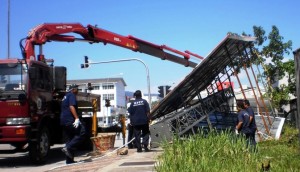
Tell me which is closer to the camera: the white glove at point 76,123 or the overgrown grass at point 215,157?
the overgrown grass at point 215,157

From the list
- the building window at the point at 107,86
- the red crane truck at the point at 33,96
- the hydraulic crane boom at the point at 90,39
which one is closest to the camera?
the red crane truck at the point at 33,96

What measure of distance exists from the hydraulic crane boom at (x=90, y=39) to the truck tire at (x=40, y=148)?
96.7 inches

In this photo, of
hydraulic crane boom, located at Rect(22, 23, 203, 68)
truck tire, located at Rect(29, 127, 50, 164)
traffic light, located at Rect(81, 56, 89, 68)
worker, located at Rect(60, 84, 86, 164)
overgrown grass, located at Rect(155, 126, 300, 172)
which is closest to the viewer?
overgrown grass, located at Rect(155, 126, 300, 172)

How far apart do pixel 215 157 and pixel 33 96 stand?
6653mm

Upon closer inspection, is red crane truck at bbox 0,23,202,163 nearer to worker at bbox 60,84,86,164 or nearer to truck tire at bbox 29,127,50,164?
truck tire at bbox 29,127,50,164

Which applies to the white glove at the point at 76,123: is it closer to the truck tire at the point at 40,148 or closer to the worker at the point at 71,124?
the worker at the point at 71,124

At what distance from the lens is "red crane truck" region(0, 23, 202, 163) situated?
11.2m

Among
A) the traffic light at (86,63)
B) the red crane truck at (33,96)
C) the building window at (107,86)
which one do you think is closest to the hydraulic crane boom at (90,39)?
the red crane truck at (33,96)

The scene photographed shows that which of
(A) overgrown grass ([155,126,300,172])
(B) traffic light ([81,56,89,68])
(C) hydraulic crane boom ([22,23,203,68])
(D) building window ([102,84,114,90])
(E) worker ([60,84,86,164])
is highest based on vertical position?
(D) building window ([102,84,114,90])

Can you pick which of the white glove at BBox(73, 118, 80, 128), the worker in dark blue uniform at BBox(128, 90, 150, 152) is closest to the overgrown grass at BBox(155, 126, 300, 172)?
the white glove at BBox(73, 118, 80, 128)

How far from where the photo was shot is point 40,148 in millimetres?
11898

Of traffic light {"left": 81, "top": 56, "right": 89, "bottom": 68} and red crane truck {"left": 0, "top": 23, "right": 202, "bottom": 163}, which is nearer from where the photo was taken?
red crane truck {"left": 0, "top": 23, "right": 202, "bottom": 163}

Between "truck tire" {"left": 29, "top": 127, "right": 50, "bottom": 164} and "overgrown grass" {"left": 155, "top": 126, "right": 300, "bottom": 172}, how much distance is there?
567 centimetres

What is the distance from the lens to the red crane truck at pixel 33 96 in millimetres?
11195
